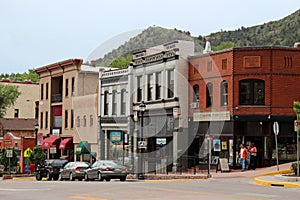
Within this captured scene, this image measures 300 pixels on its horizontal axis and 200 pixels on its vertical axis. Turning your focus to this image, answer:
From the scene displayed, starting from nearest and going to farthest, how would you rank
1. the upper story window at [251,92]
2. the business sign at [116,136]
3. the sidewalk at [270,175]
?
the sidewalk at [270,175] → the upper story window at [251,92] → the business sign at [116,136]

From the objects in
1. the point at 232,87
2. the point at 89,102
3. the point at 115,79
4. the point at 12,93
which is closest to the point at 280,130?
the point at 232,87

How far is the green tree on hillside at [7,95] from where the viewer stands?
269 ft

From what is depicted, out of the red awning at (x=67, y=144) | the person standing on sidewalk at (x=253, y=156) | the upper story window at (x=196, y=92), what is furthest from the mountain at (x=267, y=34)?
the person standing on sidewalk at (x=253, y=156)

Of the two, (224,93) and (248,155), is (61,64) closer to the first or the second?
(224,93)

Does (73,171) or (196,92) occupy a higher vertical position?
(196,92)

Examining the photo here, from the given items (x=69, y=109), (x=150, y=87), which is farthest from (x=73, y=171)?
(x=69, y=109)

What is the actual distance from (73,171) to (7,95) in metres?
47.6

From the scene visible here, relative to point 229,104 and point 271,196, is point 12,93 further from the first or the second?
point 271,196

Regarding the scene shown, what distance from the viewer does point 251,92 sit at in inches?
1512

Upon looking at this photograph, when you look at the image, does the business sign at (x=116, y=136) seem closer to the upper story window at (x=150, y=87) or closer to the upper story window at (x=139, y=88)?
the upper story window at (x=139, y=88)

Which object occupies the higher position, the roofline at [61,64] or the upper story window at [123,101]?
the roofline at [61,64]

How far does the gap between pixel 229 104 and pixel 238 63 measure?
2.84 metres

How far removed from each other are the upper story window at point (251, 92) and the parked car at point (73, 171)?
11377 millimetres

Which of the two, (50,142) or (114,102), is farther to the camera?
(50,142)
